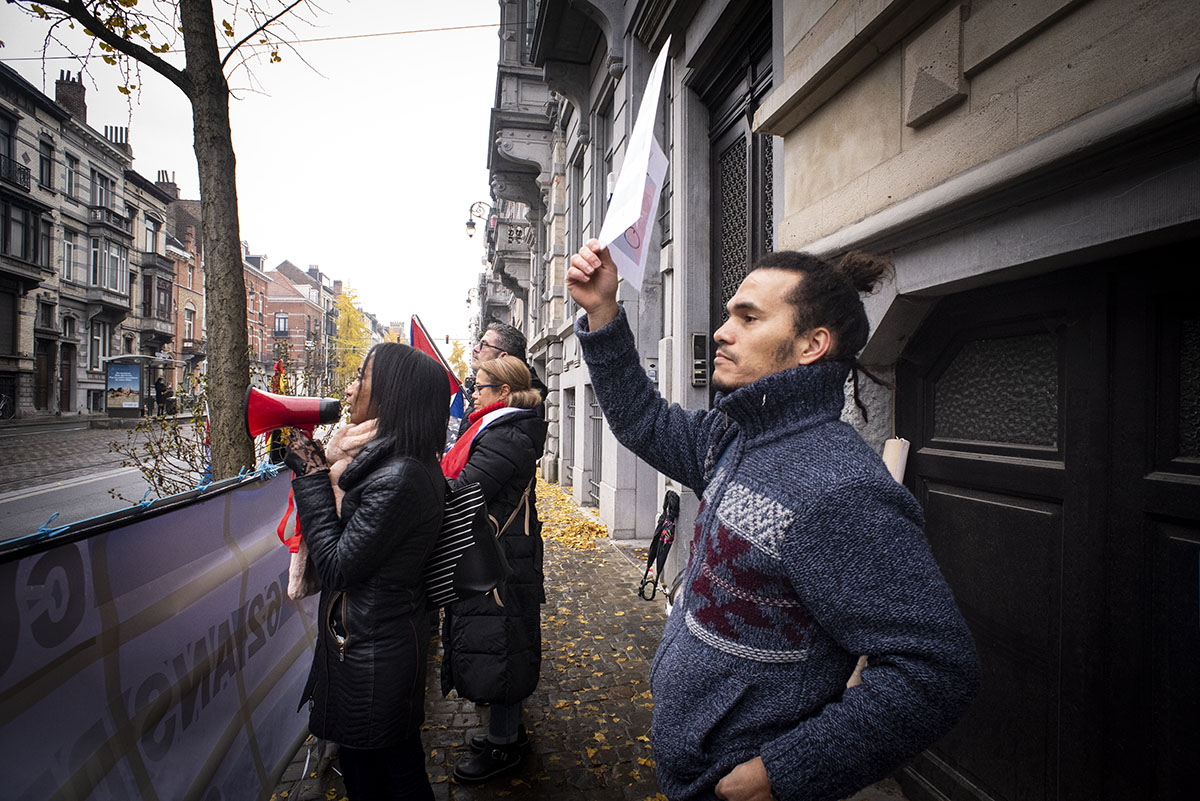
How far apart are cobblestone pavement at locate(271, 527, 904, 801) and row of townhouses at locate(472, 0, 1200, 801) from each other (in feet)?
3.86

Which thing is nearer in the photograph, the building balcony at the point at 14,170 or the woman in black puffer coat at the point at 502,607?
the woman in black puffer coat at the point at 502,607

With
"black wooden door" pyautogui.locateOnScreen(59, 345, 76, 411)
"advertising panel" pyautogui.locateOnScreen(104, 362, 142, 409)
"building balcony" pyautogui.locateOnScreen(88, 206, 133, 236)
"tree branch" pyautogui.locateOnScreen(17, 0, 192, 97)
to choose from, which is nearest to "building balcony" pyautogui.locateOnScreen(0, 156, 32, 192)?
"building balcony" pyautogui.locateOnScreen(88, 206, 133, 236)

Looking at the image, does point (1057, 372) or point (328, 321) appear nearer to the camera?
point (1057, 372)

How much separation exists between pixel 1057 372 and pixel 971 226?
0.57m

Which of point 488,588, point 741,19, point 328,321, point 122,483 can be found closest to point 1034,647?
point 488,588

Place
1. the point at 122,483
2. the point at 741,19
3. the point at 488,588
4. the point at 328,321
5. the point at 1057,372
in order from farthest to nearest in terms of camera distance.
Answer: the point at 328,321 < the point at 122,483 < the point at 741,19 < the point at 488,588 < the point at 1057,372

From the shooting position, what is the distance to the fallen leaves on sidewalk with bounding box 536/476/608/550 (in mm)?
8106

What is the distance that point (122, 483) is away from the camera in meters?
11.0

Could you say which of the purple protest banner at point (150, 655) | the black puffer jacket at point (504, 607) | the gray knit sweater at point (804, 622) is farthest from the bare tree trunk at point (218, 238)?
the gray knit sweater at point (804, 622)

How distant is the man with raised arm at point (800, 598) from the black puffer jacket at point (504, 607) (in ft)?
5.53

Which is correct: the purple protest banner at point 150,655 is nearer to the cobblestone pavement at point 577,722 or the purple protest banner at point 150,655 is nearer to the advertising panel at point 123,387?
the cobblestone pavement at point 577,722

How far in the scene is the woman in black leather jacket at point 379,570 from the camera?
2.02 m

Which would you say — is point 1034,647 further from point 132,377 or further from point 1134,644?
point 132,377

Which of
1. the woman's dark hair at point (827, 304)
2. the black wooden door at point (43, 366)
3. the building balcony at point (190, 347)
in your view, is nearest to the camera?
the woman's dark hair at point (827, 304)
